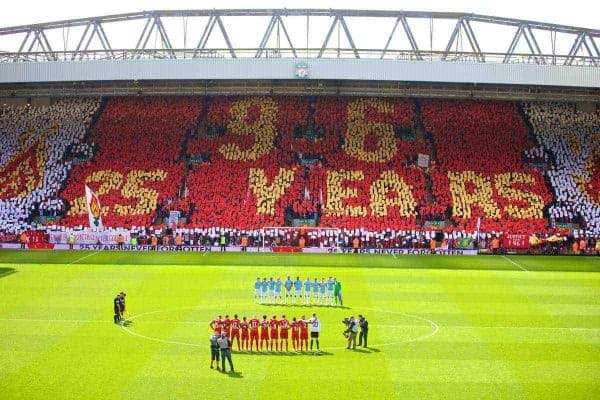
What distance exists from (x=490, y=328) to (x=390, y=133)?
36490 millimetres

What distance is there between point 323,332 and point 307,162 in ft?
110

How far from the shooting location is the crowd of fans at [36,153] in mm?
59625

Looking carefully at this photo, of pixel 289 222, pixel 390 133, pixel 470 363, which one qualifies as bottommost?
pixel 470 363

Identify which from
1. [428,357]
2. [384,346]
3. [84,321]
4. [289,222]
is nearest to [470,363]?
[428,357]

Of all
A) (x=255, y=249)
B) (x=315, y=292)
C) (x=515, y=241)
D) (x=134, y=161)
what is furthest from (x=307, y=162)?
(x=315, y=292)

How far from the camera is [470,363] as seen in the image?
85.8 feet

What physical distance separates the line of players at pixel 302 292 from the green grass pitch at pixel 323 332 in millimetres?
695

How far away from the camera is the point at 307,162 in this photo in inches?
2495

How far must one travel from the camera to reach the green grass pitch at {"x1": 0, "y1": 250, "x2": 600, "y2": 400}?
23.6 metres

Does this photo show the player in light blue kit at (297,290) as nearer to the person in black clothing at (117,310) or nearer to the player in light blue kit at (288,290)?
the player in light blue kit at (288,290)

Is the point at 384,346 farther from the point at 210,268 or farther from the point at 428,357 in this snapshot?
the point at 210,268

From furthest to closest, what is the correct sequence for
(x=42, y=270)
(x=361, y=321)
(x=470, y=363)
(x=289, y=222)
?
(x=289, y=222) < (x=42, y=270) < (x=361, y=321) < (x=470, y=363)

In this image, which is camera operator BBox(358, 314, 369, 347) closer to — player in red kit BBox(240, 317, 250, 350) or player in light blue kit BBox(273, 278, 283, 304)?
player in red kit BBox(240, 317, 250, 350)

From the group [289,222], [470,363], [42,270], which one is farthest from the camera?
[289,222]
